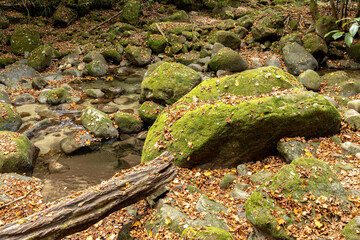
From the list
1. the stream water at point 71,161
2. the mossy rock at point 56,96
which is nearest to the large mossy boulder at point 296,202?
the stream water at point 71,161

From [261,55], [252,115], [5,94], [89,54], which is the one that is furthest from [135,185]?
[89,54]

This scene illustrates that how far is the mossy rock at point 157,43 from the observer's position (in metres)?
17.3

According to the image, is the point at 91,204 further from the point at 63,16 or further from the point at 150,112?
the point at 63,16

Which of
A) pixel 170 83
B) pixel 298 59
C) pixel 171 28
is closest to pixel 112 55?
pixel 171 28

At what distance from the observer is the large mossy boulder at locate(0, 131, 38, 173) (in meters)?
7.00

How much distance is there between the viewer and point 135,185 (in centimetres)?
491

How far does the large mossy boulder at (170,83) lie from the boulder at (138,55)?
667 centimetres

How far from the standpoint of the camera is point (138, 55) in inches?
651

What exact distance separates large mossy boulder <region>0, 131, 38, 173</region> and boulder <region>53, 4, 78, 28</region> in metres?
16.0

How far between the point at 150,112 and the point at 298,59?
27.9ft

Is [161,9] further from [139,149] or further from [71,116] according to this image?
[139,149]

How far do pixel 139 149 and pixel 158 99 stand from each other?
2341 millimetres

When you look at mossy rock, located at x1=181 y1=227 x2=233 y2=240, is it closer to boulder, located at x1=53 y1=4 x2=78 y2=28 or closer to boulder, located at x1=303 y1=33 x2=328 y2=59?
boulder, located at x1=303 y1=33 x2=328 y2=59

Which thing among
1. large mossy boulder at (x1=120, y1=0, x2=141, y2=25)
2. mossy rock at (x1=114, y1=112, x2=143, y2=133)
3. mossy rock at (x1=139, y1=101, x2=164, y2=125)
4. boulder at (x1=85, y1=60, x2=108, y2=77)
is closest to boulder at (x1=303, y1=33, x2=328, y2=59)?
mossy rock at (x1=139, y1=101, x2=164, y2=125)
